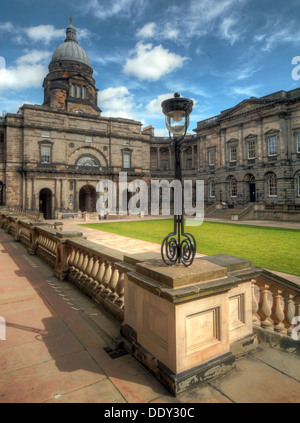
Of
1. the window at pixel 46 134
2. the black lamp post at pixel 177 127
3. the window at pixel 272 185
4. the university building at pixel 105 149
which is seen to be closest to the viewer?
the black lamp post at pixel 177 127

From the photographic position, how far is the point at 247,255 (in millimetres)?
9891

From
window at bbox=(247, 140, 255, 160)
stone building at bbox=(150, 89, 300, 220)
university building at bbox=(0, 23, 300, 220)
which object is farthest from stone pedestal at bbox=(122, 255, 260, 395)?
window at bbox=(247, 140, 255, 160)

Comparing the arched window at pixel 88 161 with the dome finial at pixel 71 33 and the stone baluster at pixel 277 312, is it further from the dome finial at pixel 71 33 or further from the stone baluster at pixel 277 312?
the stone baluster at pixel 277 312

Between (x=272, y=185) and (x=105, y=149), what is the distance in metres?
24.5

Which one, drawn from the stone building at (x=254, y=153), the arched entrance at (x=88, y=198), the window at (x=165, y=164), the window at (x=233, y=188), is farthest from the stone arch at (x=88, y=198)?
the window at (x=233, y=188)

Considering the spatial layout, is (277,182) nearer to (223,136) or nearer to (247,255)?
(223,136)

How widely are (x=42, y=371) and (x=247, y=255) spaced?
28.1 ft

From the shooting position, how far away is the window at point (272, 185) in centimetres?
3105

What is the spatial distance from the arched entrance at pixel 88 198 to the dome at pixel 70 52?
22775 mm

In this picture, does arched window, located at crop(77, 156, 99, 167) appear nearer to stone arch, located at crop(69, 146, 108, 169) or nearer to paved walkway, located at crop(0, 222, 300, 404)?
stone arch, located at crop(69, 146, 108, 169)

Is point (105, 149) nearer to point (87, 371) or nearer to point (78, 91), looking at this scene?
point (78, 91)

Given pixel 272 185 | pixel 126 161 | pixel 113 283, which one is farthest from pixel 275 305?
pixel 126 161

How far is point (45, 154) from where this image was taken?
3591cm
